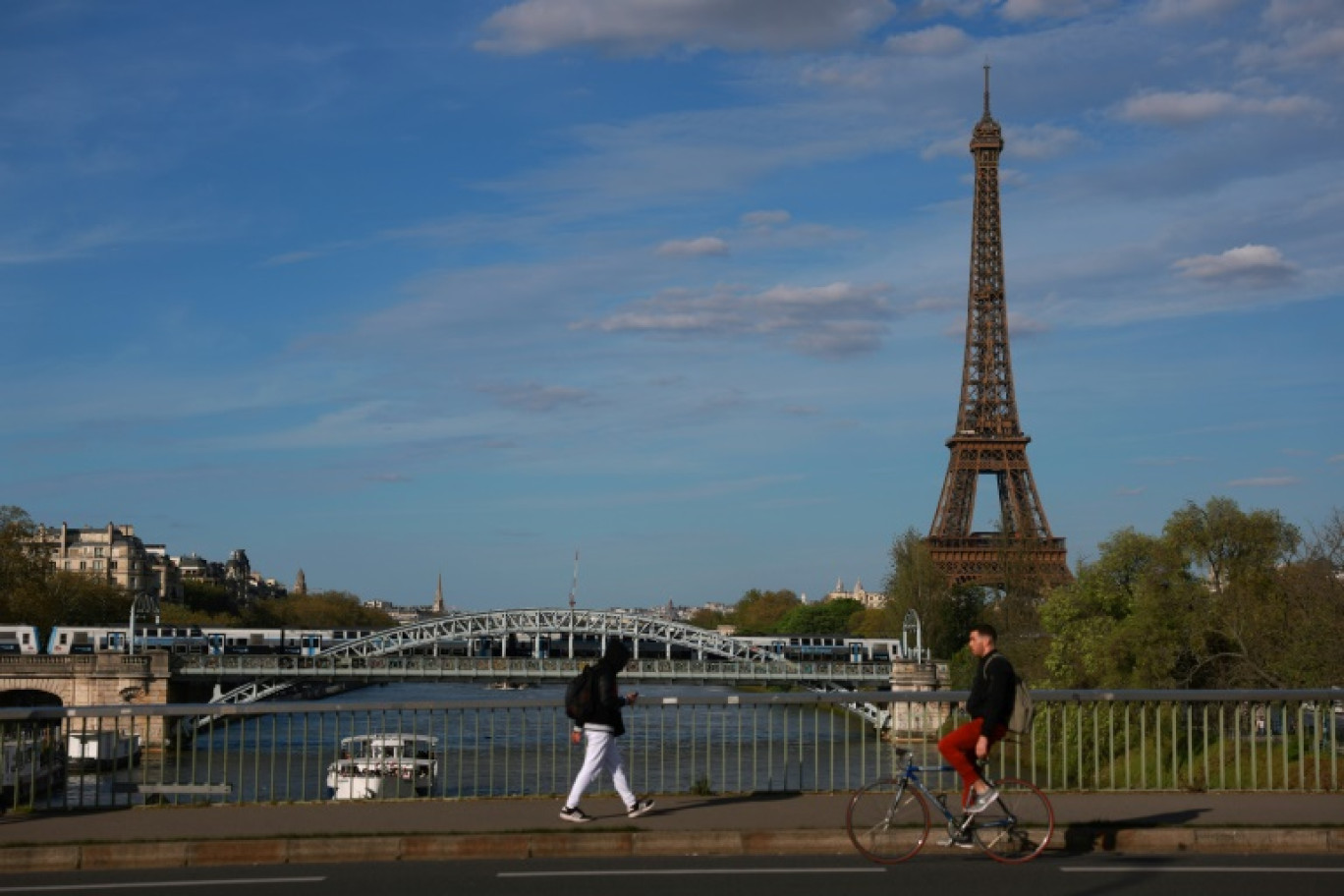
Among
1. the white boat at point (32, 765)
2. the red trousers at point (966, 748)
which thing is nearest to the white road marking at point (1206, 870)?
the red trousers at point (966, 748)

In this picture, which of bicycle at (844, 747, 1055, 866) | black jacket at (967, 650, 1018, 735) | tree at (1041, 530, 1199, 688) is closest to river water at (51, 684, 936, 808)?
bicycle at (844, 747, 1055, 866)

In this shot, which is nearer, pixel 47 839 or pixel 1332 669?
pixel 47 839

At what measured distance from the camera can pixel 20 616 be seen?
90.2 m

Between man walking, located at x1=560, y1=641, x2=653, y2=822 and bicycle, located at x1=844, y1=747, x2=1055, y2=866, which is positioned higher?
man walking, located at x1=560, y1=641, x2=653, y2=822

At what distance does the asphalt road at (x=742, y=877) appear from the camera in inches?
452

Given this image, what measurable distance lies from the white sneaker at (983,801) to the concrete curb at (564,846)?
0.64 meters

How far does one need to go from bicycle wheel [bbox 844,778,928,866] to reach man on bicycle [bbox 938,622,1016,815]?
0.41m

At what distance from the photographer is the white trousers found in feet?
45.9

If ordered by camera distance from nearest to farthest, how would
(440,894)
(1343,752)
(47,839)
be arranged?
(440,894) < (47,839) < (1343,752)

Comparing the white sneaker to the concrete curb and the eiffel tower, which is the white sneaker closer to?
the concrete curb

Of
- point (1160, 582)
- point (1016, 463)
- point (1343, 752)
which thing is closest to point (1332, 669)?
point (1160, 582)

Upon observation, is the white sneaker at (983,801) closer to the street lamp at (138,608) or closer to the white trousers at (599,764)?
the white trousers at (599,764)

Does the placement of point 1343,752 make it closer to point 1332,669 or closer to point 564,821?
point 564,821

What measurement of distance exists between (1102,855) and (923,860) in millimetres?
1498
